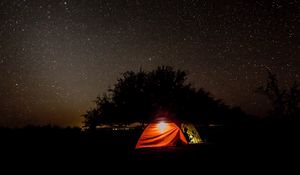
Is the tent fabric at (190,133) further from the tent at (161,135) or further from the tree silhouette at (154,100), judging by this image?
the tree silhouette at (154,100)

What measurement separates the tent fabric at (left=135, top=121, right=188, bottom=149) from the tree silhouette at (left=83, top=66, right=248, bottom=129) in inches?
420

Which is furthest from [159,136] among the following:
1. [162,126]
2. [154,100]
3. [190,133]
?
[154,100]

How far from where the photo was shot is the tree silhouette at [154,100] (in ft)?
67.9

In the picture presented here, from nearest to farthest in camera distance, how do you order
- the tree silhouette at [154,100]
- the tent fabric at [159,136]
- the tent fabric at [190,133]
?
the tent fabric at [159,136], the tent fabric at [190,133], the tree silhouette at [154,100]

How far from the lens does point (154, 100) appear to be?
20766 millimetres

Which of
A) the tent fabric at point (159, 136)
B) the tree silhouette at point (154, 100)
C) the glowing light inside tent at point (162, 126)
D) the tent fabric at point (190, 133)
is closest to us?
the tent fabric at point (159, 136)

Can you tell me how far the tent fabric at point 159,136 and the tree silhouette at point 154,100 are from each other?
35.0 feet

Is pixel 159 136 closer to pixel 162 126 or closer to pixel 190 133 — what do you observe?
Result: pixel 162 126

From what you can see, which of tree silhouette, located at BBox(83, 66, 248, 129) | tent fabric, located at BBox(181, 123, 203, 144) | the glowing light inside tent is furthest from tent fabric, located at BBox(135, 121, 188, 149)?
tree silhouette, located at BBox(83, 66, 248, 129)

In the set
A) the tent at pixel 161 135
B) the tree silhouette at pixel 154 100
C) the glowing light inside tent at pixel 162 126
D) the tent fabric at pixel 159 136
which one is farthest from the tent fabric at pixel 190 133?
the tree silhouette at pixel 154 100

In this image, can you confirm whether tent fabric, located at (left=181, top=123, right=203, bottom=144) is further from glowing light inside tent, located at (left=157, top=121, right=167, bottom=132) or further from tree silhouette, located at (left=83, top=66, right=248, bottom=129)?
tree silhouette, located at (left=83, top=66, right=248, bottom=129)

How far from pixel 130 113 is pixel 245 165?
52.4 ft

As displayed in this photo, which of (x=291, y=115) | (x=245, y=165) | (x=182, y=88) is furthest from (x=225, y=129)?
(x=291, y=115)

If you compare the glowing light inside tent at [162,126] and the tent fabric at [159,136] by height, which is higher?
the glowing light inside tent at [162,126]
